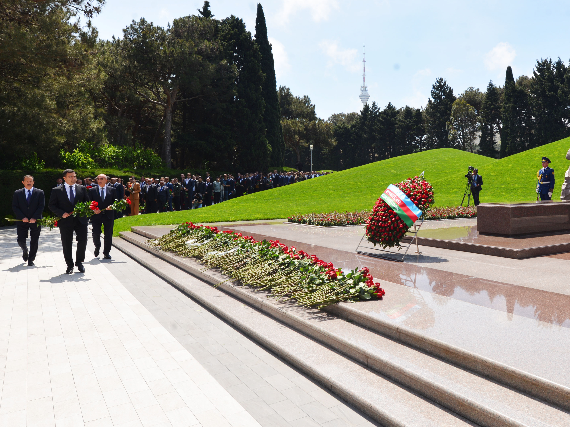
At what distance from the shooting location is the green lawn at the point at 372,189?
21.8 metres

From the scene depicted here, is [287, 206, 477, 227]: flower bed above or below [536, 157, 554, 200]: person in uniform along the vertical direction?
below

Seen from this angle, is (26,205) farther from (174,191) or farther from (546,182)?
(546,182)

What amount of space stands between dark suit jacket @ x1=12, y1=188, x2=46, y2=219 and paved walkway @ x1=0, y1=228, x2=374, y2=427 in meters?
3.50

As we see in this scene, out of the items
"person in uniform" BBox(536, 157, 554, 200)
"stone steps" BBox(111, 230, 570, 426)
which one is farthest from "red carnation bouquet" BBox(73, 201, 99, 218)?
"person in uniform" BBox(536, 157, 554, 200)

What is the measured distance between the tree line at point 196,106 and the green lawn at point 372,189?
325 inches

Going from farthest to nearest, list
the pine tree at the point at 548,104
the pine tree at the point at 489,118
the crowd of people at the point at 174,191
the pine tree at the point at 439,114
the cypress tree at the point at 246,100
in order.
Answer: the pine tree at the point at 439,114 → the pine tree at the point at 489,118 → the pine tree at the point at 548,104 → the cypress tree at the point at 246,100 → the crowd of people at the point at 174,191

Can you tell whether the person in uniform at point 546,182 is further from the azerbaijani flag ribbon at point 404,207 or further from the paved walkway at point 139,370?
the paved walkway at point 139,370

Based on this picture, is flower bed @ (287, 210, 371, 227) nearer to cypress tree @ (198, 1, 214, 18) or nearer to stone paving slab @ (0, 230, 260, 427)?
stone paving slab @ (0, 230, 260, 427)

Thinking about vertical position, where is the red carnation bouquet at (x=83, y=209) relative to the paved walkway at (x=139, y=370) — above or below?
above

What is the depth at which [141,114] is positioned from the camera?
45.7 meters

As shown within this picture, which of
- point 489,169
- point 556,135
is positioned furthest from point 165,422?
point 556,135

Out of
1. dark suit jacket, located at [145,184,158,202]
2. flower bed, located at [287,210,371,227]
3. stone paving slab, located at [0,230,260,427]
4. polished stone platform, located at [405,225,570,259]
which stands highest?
dark suit jacket, located at [145,184,158,202]

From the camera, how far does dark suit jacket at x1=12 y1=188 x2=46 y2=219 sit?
34.5ft

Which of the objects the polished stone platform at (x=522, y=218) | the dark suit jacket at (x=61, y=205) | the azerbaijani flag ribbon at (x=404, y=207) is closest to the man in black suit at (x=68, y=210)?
the dark suit jacket at (x=61, y=205)
